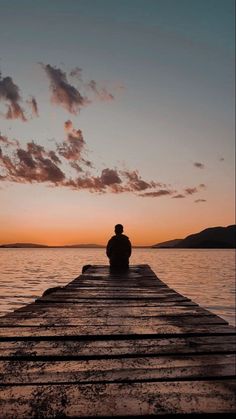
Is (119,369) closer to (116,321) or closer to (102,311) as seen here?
(116,321)

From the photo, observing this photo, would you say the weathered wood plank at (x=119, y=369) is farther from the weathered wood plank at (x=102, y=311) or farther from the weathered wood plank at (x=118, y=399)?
the weathered wood plank at (x=102, y=311)

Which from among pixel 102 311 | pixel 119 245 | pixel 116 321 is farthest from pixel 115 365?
pixel 119 245

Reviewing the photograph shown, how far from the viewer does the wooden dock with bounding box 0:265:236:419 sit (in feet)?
8.49

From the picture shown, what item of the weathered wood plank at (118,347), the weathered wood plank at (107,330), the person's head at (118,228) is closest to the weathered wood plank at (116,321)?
the weathered wood plank at (107,330)

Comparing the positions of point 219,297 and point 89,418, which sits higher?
point 89,418

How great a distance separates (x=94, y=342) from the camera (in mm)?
4398

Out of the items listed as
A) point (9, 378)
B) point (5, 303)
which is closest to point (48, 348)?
point (9, 378)

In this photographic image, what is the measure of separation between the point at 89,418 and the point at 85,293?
23.6ft

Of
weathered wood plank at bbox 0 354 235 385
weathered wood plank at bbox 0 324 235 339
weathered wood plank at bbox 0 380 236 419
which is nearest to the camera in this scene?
weathered wood plank at bbox 0 380 236 419

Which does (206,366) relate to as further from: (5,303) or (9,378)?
(5,303)

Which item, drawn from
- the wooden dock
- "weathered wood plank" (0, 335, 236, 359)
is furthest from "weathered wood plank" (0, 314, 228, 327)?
"weathered wood plank" (0, 335, 236, 359)

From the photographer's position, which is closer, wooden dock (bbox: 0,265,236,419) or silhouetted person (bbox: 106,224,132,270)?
wooden dock (bbox: 0,265,236,419)

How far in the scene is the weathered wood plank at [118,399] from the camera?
8.22ft

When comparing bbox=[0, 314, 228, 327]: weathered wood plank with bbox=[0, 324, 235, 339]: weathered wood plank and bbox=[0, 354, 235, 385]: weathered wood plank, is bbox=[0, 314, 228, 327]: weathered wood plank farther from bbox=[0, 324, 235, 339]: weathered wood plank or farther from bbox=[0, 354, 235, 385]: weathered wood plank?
bbox=[0, 354, 235, 385]: weathered wood plank
